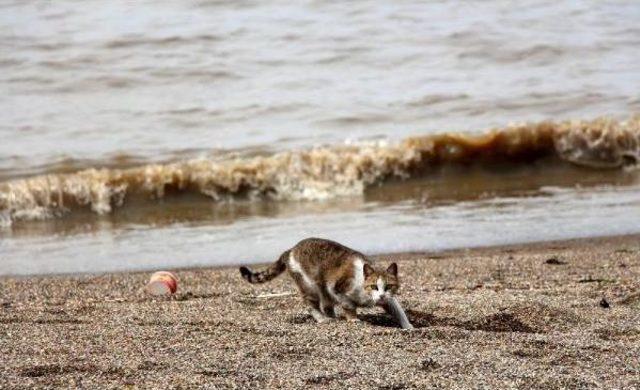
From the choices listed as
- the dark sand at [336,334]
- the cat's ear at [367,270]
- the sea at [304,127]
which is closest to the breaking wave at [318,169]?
the sea at [304,127]

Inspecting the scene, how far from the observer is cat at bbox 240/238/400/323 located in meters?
6.98

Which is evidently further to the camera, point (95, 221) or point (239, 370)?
point (95, 221)

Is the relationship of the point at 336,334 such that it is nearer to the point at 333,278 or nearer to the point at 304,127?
the point at 333,278

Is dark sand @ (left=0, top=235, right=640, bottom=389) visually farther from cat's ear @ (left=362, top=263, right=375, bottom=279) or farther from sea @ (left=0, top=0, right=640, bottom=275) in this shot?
sea @ (left=0, top=0, right=640, bottom=275)

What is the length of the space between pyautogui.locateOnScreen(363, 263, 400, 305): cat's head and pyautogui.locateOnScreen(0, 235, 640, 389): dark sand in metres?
0.19

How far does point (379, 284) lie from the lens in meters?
6.92

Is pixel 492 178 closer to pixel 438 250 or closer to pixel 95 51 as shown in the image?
pixel 438 250

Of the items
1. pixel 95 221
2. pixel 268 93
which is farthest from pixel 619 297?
pixel 268 93

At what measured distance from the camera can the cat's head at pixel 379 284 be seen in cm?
692

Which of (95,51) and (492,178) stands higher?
(95,51)

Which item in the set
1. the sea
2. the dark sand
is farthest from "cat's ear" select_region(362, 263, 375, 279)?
the sea

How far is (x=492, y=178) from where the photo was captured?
14742mm

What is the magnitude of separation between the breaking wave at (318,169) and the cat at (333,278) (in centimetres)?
667

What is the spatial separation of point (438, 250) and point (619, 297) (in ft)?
9.73
